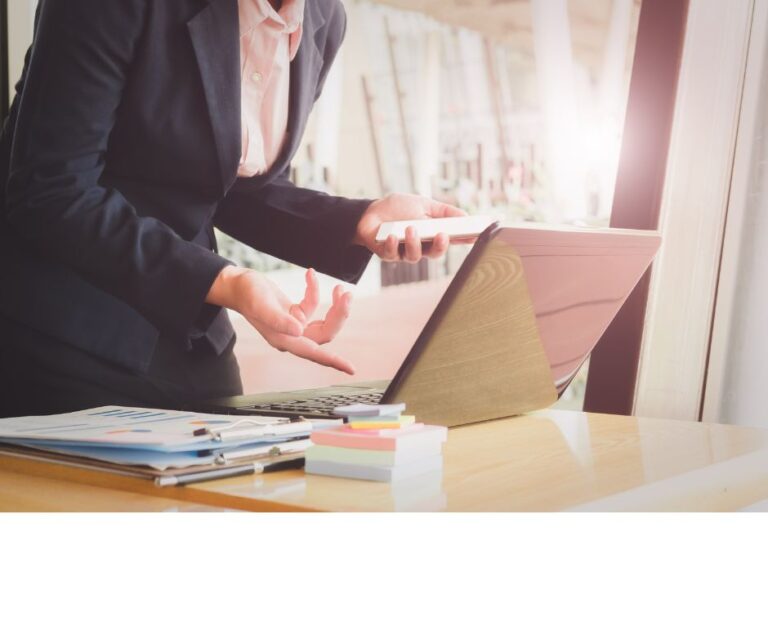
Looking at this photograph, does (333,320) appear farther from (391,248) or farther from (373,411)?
(373,411)

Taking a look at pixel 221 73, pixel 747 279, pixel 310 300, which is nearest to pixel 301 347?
pixel 310 300

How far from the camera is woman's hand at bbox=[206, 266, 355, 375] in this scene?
1213 mm

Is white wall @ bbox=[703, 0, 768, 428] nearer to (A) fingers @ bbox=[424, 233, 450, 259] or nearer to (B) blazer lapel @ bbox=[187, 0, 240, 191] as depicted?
(A) fingers @ bbox=[424, 233, 450, 259]

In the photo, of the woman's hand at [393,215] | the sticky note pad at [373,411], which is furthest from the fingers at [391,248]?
the sticky note pad at [373,411]

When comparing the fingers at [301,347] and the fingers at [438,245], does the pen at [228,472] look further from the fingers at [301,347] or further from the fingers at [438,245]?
the fingers at [438,245]

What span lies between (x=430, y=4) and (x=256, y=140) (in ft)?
2.48

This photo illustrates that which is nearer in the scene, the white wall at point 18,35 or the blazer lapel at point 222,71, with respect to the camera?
the blazer lapel at point 222,71

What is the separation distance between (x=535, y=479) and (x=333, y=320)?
0.53m

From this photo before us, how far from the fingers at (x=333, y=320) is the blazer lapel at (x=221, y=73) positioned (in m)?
0.41

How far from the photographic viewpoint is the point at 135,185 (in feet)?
5.51

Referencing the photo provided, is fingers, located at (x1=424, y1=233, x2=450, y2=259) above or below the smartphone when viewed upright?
below

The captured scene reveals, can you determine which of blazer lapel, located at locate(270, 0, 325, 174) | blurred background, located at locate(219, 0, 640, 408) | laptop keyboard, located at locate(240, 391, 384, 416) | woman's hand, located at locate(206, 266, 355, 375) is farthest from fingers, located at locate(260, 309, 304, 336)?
blurred background, located at locate(219, 0, 640, 408)

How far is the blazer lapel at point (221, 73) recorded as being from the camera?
1.65 metres
